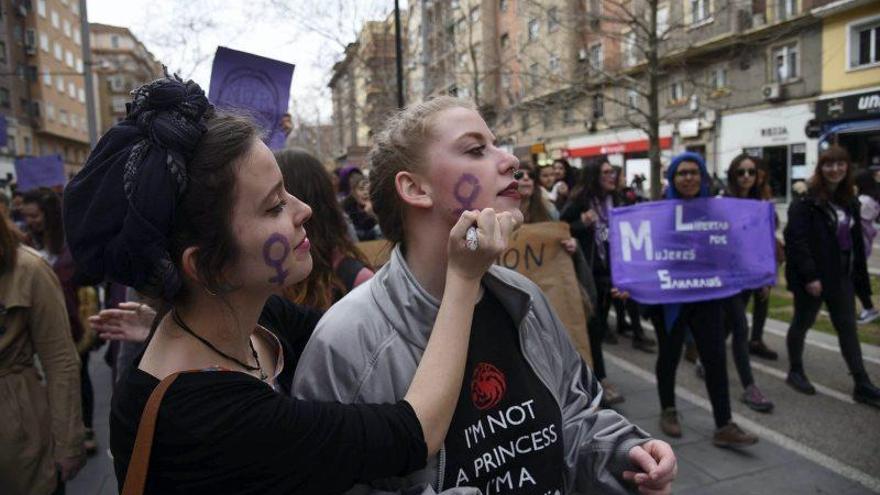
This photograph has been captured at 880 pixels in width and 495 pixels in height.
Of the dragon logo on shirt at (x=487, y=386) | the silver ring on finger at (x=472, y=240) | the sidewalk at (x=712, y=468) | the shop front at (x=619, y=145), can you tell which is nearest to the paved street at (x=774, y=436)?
the sidewalk at (x=712, y=468)

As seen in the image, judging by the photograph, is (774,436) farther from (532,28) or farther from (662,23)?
(532,28)

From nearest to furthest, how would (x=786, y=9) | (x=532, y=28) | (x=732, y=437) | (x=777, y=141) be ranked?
(x=732, y=437) < (x=532, y=28) < (x=786, y=9) < (x=777, y=141)

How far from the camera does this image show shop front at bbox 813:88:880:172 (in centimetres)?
1904

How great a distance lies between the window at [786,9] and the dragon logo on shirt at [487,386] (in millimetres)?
23435

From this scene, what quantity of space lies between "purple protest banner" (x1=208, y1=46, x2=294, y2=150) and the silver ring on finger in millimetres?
2975

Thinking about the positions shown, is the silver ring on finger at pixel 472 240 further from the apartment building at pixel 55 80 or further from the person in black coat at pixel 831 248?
the apartment building at pixel 55 80

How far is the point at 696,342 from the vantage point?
4.31 m

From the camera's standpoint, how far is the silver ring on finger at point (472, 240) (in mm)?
1319

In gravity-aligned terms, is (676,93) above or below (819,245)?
above

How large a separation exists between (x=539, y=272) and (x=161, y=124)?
337 centimetres

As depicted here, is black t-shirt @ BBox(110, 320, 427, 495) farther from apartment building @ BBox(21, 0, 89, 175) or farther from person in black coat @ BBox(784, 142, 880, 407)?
apartment building @ BBox(21, 0, 89, 175)

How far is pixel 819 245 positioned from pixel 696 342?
1.55 metres

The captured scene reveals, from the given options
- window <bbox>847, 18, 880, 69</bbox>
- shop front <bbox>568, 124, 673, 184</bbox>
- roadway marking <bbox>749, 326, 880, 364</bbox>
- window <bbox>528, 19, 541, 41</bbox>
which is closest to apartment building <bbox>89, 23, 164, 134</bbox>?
shop front <bbox>568, 124, 673, 184</bbox>

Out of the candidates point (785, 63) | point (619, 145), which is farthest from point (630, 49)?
point (619, 145)
